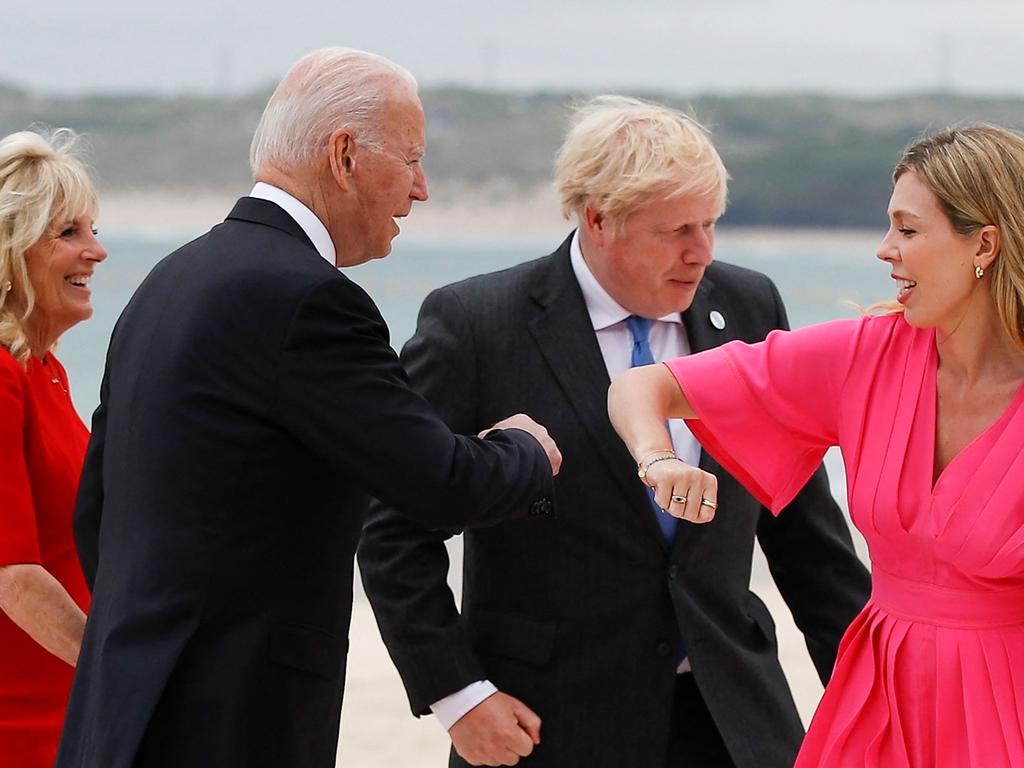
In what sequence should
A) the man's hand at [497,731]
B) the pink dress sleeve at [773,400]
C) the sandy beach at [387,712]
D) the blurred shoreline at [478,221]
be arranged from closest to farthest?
the pink dress sleeve at [773,400] → the man's hand at [497,731] → the sandy beach at [387,712] → the blurred shoreline at [478,221]

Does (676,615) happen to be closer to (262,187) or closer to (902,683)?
(902,683)

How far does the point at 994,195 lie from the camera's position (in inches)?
97.7

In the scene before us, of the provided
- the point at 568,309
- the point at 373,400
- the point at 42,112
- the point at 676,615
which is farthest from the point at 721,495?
the point at 42,112

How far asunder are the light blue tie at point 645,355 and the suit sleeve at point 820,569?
0.29 metres

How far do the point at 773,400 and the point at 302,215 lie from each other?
85 centimetres

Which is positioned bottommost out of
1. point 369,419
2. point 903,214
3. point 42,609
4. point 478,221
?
point 478,221

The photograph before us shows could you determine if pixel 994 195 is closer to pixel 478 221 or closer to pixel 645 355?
pixel 645 355

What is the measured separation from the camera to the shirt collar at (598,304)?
3.37 metres

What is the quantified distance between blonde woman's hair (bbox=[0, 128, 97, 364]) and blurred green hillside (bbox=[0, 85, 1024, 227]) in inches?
1889

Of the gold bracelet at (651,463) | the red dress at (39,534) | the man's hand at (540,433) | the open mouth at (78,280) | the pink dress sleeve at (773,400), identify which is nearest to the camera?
the gold bracelet at (651,463)

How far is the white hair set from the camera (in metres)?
2.71

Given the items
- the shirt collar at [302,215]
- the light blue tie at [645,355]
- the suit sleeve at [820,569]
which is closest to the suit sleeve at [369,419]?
the shirt collar at [302,215]

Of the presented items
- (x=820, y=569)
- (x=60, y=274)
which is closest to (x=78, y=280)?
(x=60, y=274)

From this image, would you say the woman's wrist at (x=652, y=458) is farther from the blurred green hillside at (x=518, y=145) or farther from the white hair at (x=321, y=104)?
the blurred green hillside at (x=518, y=145)
